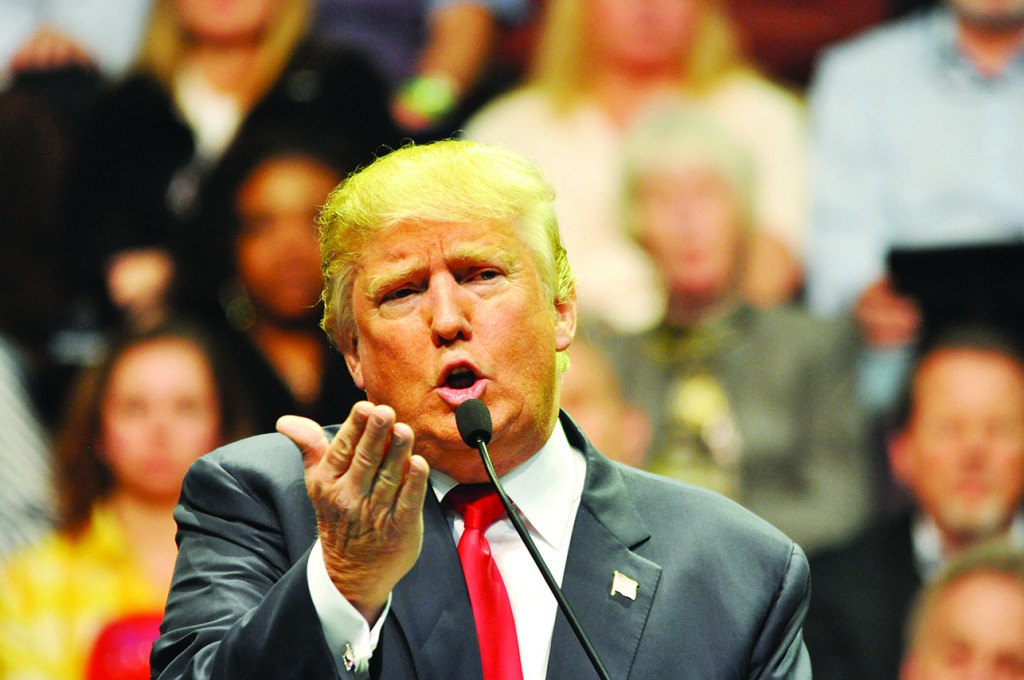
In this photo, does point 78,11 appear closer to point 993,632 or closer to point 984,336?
point 984,336

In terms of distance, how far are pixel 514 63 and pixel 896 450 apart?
2.07m

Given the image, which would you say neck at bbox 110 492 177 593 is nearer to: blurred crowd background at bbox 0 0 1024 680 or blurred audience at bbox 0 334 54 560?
blurred crowd background at bbox 0 0 1024 680

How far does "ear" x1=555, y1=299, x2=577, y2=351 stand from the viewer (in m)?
2.15

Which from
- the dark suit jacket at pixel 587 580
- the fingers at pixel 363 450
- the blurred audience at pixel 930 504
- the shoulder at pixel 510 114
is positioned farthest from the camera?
the shoulder at pixel 510 114

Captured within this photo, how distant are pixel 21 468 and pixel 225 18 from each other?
1.95 m

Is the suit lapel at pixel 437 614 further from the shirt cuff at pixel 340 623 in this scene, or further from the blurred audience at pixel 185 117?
the blurred audience at pixel 185 117

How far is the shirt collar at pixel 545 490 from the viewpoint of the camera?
2.01 metres

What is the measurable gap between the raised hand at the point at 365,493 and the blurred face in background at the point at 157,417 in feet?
12.0

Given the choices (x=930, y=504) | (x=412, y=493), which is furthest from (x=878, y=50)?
(x=412, y=493)

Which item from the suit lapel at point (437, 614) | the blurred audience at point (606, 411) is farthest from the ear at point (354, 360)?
the blurred audience at point (606, 411)

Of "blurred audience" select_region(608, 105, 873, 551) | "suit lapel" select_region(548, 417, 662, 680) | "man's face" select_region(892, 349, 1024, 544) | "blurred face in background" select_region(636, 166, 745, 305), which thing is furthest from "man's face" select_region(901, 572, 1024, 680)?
"suit lapel" select_region(548, 417, 662, 680)

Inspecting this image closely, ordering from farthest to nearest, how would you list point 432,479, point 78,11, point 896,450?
1. point 78,11
2. point 896,450
3. point 432,479

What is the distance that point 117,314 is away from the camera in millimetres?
5504

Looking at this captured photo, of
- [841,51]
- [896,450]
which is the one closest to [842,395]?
[896,450]
